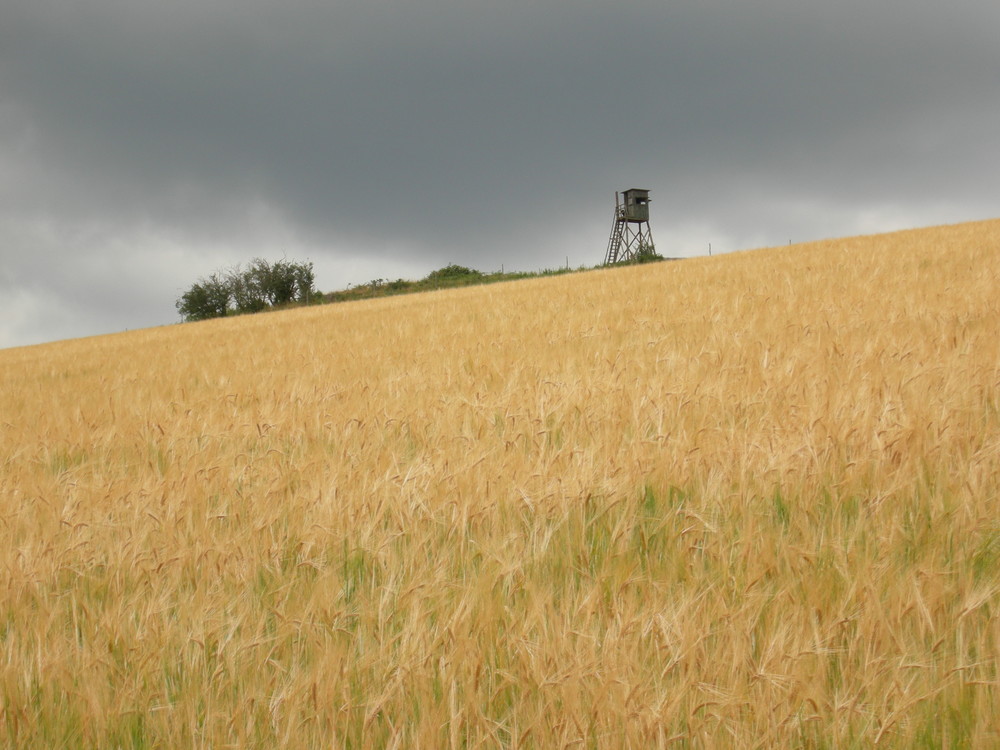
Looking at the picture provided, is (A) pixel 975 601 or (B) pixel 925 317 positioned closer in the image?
(A) pixel 975 601

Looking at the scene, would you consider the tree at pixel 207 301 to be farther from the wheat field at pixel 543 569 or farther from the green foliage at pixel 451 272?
the wheat field at pixel 543 569

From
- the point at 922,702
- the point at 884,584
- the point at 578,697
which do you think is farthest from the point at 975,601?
the point at 578,697

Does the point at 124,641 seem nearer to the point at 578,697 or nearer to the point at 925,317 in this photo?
the point at 578,697

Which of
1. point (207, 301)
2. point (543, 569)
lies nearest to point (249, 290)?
point (207, 301)

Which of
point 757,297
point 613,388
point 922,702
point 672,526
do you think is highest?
point 757,297

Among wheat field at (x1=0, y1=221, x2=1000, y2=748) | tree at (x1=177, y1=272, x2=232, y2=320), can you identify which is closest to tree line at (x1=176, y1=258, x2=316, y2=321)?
tree at (x1=177, y1=272, x2=232, y2=320)

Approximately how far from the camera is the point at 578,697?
3.66ft

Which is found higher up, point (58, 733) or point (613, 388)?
point (613, 388)

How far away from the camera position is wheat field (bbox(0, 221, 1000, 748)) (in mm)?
1154

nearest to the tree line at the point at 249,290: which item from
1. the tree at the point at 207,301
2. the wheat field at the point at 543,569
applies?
the tree at the point at 207,301

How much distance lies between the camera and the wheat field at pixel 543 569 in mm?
1154

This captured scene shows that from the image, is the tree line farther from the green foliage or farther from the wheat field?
the wheat field

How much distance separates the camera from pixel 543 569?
5.65ft

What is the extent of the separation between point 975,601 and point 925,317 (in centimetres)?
424
